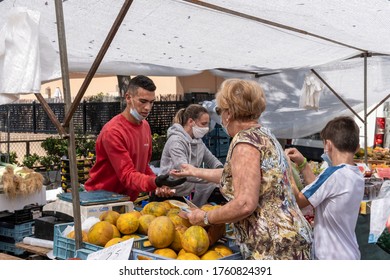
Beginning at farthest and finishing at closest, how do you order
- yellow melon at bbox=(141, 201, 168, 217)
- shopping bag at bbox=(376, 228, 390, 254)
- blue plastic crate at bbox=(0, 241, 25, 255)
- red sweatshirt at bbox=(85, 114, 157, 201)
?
blue plastic crate at bbox=(0, 241, 25, 255) → shopping bag at bbox=(376, 228, 390, 254) → red sweatshirt at bbox=(85, 114, 157, 201) → yellow melon at bbox=(141, 201, 168, 217)

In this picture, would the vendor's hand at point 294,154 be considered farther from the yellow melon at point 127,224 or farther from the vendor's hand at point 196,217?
the yellow melon at point 127,224

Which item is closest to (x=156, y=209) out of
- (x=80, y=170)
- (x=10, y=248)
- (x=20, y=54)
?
(x=20, y=54)

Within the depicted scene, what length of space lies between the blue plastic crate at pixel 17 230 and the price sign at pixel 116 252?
205cm

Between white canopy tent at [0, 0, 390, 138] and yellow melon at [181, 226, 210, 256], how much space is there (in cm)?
120

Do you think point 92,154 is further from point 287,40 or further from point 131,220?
point 131,220

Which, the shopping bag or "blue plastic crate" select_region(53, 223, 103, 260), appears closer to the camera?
"blue plastic crate" select_region(53, 223, 103, 260)

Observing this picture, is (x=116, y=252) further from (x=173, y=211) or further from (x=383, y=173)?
(x=383, y=173)

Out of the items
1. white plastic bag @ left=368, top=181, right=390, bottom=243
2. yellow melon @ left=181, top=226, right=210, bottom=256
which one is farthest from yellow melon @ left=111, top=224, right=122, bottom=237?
white plastic bag @ left=368, top=181, right=390, bottom=243

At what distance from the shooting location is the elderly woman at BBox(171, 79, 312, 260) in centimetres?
221

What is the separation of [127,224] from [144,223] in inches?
4.1

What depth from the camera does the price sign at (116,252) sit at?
2363mm

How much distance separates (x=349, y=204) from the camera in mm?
2643

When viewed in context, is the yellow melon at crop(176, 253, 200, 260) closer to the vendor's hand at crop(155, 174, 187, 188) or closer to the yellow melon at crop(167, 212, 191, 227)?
the yellow melon at crop(167, 212, 191, 227)
